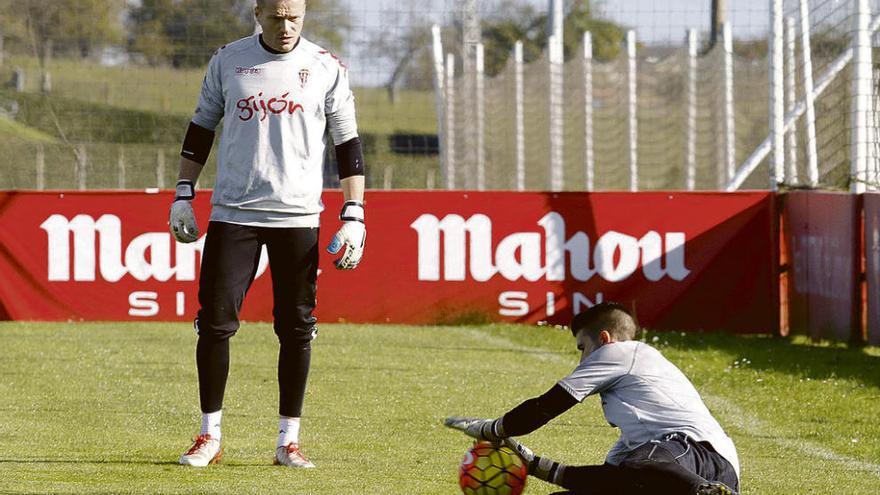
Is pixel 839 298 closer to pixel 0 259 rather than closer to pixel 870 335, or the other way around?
pixel 870 335

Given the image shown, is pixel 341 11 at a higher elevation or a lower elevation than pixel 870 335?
higher

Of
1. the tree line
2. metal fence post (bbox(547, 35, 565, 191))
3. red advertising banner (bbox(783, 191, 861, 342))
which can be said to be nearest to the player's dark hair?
red advertising banner (bbox(783, 191, 861, 342))

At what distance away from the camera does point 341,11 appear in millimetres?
16281

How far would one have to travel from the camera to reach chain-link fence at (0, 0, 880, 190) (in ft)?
47.7

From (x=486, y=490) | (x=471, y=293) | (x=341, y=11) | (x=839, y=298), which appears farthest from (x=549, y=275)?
(x=486, y=490)

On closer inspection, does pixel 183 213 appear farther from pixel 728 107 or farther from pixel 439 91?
pixel 728 107

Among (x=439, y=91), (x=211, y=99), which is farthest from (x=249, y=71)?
(x=439, y=91)

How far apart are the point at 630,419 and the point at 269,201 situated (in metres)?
2.02

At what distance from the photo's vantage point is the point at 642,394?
578 centimetres

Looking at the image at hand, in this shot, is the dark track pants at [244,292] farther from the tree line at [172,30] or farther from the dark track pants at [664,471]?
the tree line at [172,30]

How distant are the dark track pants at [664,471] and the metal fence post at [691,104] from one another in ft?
42.5

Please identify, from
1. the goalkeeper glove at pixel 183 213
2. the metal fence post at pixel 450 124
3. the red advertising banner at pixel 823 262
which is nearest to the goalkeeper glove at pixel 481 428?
the goalkeeper glove at pixel 183 213

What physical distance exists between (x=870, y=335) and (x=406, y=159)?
19.2 feet

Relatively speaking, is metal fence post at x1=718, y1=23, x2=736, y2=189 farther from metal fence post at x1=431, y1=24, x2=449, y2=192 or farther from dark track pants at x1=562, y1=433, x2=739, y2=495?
dark track pants at x1=562, y1=433, x2=739, y2=495
